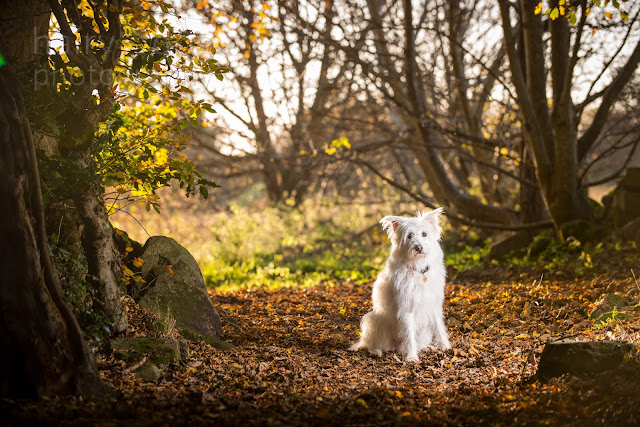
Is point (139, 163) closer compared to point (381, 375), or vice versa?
point (381, 375)

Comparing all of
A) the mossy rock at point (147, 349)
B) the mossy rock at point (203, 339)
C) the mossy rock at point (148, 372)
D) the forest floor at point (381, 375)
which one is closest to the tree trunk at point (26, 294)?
the forest floor at point (381, 375)

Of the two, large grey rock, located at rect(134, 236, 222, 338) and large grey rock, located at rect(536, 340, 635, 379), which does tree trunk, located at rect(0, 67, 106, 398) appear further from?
large grey rock, located at rect(536, 340, 635, 379)

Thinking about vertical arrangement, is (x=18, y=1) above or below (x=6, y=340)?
above

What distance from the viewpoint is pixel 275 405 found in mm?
3986

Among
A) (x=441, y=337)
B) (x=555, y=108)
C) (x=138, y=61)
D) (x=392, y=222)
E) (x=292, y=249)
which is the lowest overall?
(x=441, y=337)

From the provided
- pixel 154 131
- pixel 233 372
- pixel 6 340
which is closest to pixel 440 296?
pixel 233 372

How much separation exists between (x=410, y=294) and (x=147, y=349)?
2.60 meters

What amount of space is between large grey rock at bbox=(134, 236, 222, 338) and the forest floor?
11.1 inches

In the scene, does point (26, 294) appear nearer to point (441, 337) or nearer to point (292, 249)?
point (441, 337)

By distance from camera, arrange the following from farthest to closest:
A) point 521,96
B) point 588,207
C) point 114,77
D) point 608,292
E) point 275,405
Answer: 1. point 588,207
2. point 521,96
3. point 608,292
4. point 114,77
5. point 275,405

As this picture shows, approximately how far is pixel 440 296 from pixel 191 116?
3.15 metres

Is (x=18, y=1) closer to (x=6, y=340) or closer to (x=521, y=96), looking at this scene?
(x=6, y=340)

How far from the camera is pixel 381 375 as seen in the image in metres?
5.09

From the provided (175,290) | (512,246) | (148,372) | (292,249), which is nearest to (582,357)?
(148,372)
